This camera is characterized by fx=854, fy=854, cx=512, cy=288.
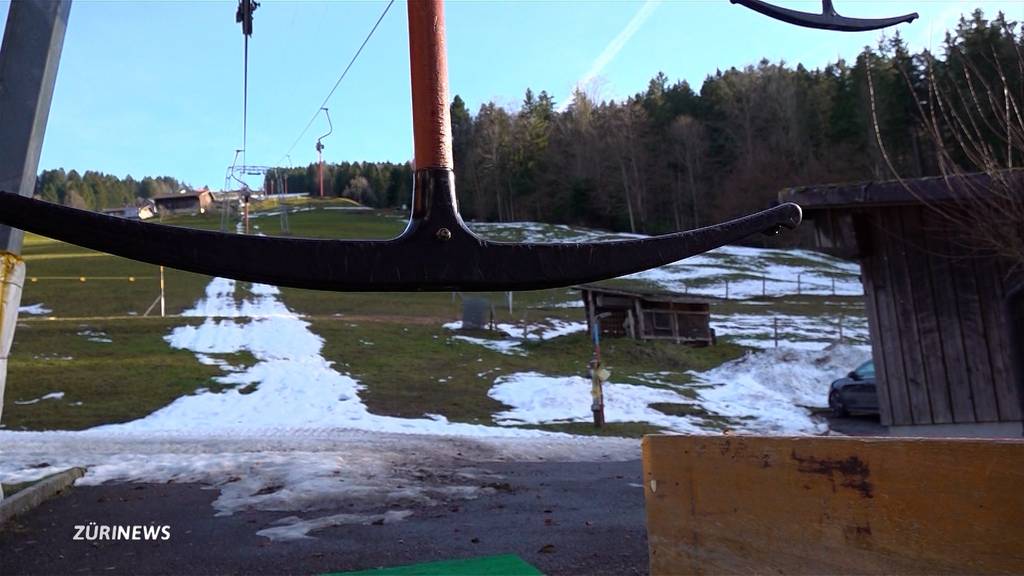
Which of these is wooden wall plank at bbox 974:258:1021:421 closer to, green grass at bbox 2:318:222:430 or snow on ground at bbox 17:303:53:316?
green grass at bbox 2:318:222:430

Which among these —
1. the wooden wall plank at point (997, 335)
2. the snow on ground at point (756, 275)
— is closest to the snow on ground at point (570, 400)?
the wooden wall plank at point (997, 335)

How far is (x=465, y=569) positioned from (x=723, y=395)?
54.4ft

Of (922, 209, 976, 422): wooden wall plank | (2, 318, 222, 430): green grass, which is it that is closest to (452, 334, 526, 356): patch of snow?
(2, 318, 222, 430): green grass

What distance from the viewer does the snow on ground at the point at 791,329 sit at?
28.8 m

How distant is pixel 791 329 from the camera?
31.9 meters

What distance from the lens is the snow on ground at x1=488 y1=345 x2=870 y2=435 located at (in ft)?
58.0

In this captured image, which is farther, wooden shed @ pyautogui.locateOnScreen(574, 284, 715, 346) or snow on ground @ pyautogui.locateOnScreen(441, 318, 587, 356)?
wooden shed @ pyautogui.locateOnScreen(574, 284, 715, 346)

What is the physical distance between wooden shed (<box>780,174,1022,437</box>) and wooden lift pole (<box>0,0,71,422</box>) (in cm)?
716

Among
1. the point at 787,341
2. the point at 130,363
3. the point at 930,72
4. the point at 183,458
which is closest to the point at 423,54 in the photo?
the point at 930,72

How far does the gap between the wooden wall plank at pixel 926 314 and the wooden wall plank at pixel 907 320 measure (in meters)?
0.03

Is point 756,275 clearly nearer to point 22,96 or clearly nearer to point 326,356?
point 326,356

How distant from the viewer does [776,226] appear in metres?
1.48

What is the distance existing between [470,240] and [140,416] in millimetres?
17085

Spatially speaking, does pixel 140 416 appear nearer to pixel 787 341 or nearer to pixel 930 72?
pixel 930 72
